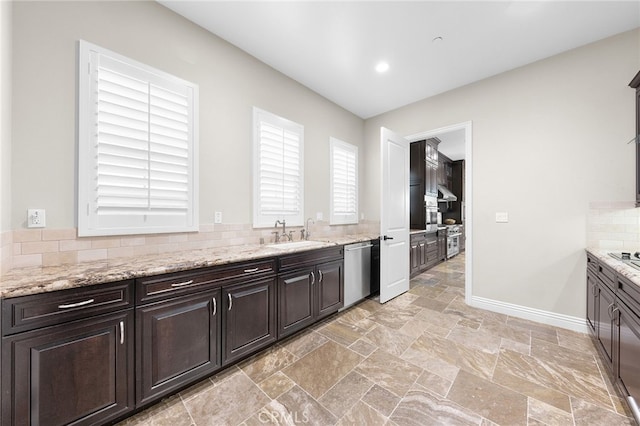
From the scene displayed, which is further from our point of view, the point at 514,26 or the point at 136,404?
the point at 514,26

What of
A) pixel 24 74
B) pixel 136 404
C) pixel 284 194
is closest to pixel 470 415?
pixel 136 404

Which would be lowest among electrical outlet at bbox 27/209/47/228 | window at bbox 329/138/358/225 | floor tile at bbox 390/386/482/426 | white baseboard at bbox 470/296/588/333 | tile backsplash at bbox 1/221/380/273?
floor tile at bbox 390/386/482/426

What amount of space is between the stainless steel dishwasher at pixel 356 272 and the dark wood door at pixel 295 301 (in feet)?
2.14

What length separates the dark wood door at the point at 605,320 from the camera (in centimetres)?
174

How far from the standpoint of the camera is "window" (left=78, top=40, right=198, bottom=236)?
66.7 inches

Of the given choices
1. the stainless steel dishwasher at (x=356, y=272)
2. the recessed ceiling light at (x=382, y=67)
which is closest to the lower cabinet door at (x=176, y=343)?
the stainless steel dishwasher at (x=356, y=272)

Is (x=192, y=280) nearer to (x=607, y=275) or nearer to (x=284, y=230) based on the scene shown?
(x=284, y=230)

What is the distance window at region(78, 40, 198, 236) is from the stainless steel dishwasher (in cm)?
183

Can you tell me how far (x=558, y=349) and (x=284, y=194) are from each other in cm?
317

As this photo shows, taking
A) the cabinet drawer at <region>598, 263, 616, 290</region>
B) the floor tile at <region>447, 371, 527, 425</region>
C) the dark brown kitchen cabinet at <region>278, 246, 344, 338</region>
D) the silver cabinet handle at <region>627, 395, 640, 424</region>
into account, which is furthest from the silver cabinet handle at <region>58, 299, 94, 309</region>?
the cabinet drawer at <region>598, 263, 616, 290</region>

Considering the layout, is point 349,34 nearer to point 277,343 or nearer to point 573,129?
point 573,129

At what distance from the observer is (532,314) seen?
2.83 metres

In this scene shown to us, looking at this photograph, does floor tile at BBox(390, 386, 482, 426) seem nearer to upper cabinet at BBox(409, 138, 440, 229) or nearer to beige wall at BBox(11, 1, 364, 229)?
beige wall at BBox(11, 1, 364, 229)

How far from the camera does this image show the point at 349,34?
240 cm
